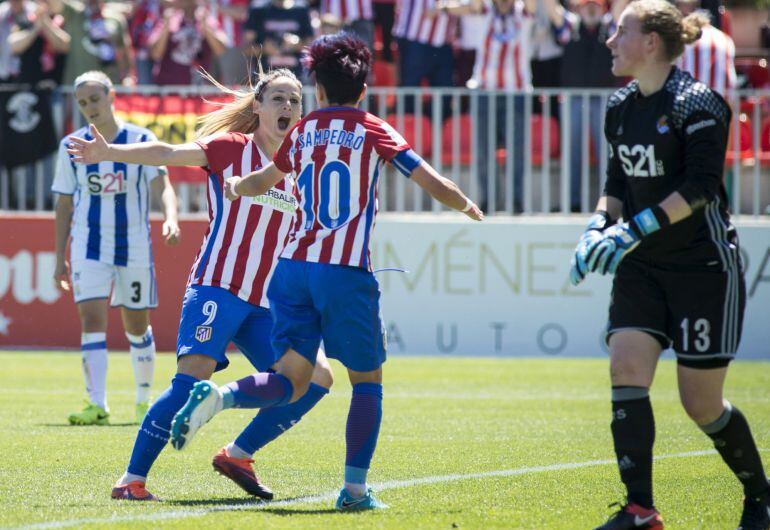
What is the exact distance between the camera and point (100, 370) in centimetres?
954

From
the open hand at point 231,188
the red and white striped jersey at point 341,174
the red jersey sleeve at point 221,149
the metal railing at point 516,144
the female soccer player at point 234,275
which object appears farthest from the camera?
the metal railing at point 516,144

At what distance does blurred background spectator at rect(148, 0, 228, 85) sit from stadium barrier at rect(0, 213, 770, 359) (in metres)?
2.04

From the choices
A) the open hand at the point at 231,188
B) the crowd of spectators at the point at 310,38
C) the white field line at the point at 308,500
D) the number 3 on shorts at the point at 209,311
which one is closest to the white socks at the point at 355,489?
the white field line at the point at 308,500

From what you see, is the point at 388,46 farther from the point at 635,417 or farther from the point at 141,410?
the point at 635,417

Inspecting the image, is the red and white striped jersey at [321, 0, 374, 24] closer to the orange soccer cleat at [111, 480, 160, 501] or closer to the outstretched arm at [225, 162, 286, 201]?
the outstretched arm at [225, 162, 286, 201]

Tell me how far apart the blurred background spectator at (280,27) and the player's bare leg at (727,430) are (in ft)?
33.7

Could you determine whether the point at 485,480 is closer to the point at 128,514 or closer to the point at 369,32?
the point at 128,514

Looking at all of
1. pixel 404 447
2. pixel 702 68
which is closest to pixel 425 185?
pixel 404 447

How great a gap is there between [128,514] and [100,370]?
402 centimetres

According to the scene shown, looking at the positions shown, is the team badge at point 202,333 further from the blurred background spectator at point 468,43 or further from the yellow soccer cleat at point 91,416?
the blurred background spectator at point 468,43

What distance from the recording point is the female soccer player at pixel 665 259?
17.5ft

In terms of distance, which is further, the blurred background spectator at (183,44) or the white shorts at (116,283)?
the blurred background spectator at (183,44)

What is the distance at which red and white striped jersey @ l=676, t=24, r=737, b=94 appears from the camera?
1399cm

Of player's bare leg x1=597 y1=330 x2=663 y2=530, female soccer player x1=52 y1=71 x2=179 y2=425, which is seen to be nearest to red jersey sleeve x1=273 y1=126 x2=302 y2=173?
player's bare leg x1=597 y1=330 x2=663 y2=530
